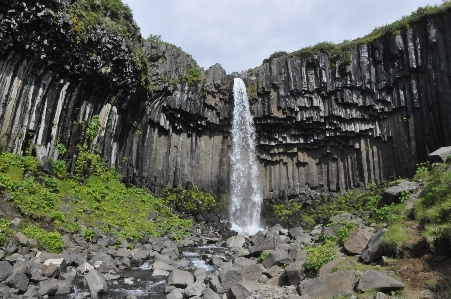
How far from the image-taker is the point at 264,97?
30.5 metres

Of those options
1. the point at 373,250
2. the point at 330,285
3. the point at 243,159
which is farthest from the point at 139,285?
the point at 243,159

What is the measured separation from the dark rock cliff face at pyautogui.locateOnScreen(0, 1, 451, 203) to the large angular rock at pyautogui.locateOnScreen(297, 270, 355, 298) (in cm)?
1545

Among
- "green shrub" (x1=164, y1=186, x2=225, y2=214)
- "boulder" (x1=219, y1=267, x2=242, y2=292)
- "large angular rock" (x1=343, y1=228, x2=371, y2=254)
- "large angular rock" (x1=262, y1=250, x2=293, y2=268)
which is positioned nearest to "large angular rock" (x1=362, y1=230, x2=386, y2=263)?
"large angular rock" (x1=343, y1=228, x2=371, y2=254)

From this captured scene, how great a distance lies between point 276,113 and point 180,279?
22.2 metres

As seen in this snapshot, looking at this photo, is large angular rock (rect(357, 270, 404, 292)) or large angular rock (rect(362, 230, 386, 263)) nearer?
large angular rock (rect(357, 270, 404, 292))

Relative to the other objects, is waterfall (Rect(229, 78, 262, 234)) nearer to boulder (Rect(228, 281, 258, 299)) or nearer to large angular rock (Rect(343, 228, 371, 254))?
large angular rock (Rect(343, 228, 371, 254))

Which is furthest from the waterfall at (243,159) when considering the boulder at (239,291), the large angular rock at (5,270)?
the large angular rock at (5,270)

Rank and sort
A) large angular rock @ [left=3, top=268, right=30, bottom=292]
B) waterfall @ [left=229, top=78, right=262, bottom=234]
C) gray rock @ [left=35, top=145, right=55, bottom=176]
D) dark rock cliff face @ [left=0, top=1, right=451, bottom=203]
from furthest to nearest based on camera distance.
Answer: waterfall @ [left=229, top=78, right=262, bottom=234] < dark rock cliff face @ [left=0, top=1, right=451, bottom=203] < gray rock @ [left=35, top=145, right=55, bottom=176] < large angular rock @ [left=3, top=268, right=30, bottom=292]

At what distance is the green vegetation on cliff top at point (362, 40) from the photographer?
26.0 metres

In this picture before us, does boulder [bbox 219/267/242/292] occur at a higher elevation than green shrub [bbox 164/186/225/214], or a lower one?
lower

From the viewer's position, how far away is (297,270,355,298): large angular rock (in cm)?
695

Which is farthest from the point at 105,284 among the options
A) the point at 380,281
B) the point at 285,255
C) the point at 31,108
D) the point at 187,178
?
the point at 187,178

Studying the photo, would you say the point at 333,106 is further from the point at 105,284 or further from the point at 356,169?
the point at 105,284

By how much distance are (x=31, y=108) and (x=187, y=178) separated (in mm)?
13492
